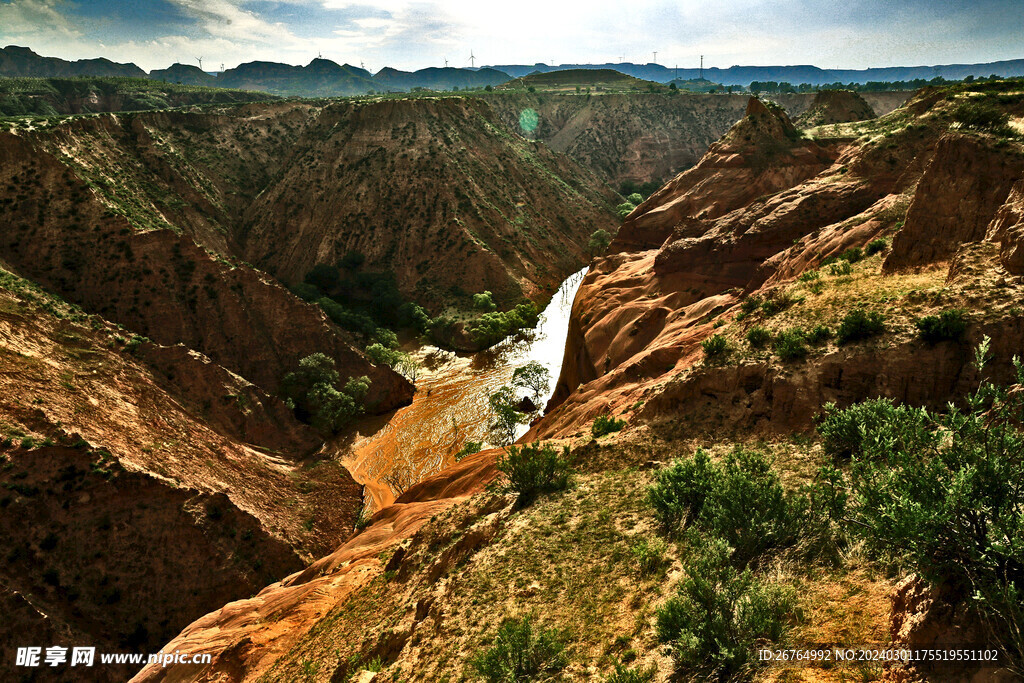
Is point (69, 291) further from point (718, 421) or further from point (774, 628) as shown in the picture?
point (774, 628)

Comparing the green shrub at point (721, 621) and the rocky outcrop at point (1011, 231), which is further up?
the rocky outcrop at point (1011, 231)

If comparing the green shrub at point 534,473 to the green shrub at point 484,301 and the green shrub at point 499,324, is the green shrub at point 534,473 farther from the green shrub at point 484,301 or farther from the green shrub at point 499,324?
the green shrub at point 484,301

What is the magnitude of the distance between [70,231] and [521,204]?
64032mm

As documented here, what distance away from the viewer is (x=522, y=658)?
1264cm

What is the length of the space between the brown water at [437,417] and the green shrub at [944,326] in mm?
32670

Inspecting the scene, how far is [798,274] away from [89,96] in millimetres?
177462

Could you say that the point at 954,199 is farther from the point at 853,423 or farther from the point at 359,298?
the point at 359,298

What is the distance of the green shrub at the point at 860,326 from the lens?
20156mm

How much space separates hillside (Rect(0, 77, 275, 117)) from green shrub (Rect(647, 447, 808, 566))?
485ft

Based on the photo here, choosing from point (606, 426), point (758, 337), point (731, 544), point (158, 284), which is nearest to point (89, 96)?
point (158, 284)

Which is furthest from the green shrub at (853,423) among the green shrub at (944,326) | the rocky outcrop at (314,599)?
the rocky outcrop at (314,599)

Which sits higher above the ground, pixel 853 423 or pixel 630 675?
pixel 853 423

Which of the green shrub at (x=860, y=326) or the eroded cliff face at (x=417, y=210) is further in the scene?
the eroded cliff face at (x=417, y=210)

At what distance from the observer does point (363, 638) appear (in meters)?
19.3
